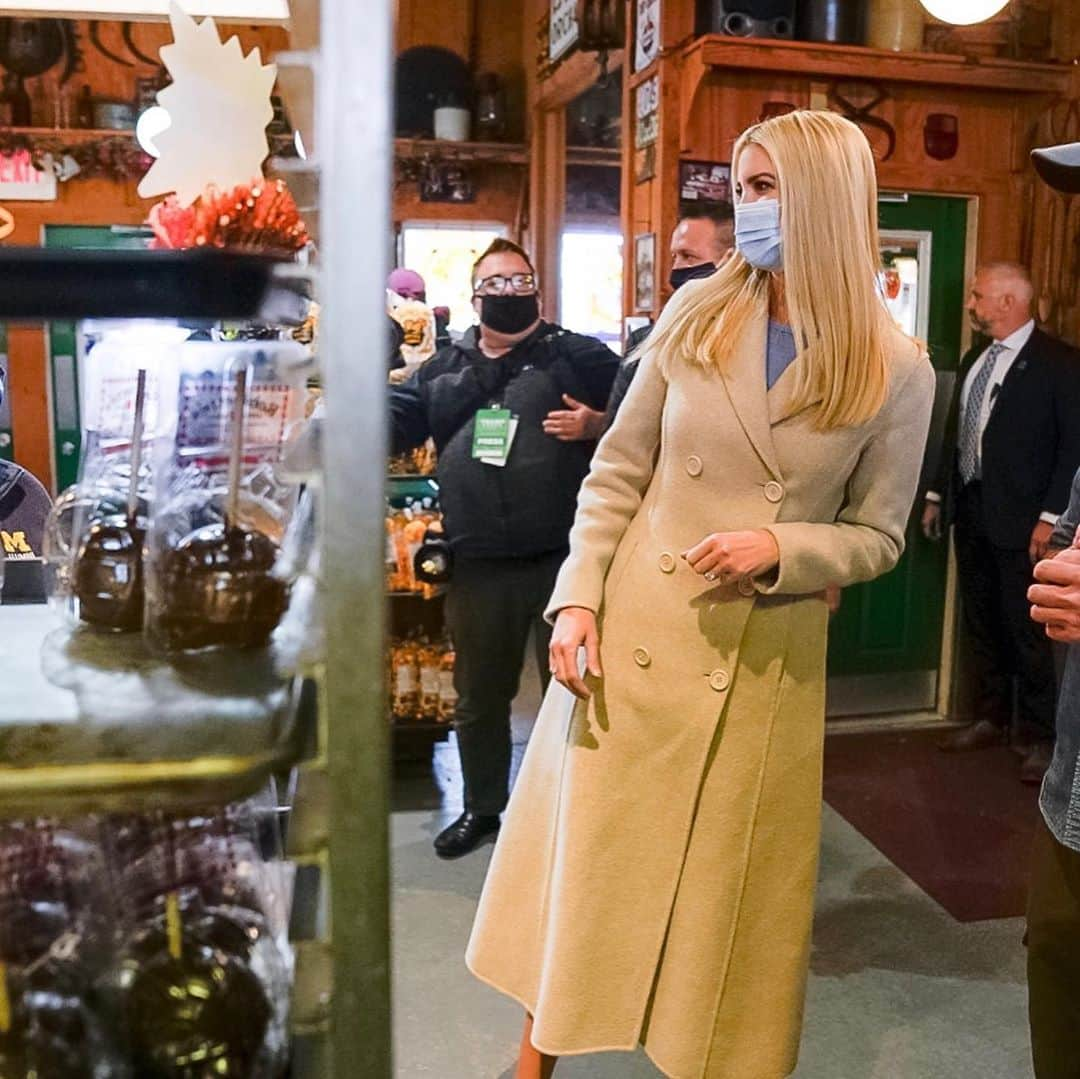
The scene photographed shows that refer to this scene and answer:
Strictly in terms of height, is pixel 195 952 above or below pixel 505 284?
below

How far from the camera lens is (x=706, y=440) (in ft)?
6.23

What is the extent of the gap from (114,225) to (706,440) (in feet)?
18.5

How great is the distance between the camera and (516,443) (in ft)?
10.5

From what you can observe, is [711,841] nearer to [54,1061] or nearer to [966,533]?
[54,1061]

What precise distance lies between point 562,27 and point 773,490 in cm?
424

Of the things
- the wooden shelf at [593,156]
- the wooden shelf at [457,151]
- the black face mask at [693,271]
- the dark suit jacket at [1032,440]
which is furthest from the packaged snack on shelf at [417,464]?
the wooden shelf at [593,156]

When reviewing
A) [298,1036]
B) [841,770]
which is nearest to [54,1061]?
[298,1036]

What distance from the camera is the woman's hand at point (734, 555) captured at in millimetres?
1800

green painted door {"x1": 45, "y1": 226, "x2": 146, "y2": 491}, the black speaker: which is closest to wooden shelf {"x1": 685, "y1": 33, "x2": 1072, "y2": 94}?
the black speaker

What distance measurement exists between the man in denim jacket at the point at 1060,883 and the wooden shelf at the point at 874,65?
7.82 feet

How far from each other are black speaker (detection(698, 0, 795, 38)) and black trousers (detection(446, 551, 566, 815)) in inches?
79.8

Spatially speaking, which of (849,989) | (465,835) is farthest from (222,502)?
(465,835)

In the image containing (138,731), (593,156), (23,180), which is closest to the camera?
(138,731)

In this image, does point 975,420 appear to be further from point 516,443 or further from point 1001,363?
point 516,443
